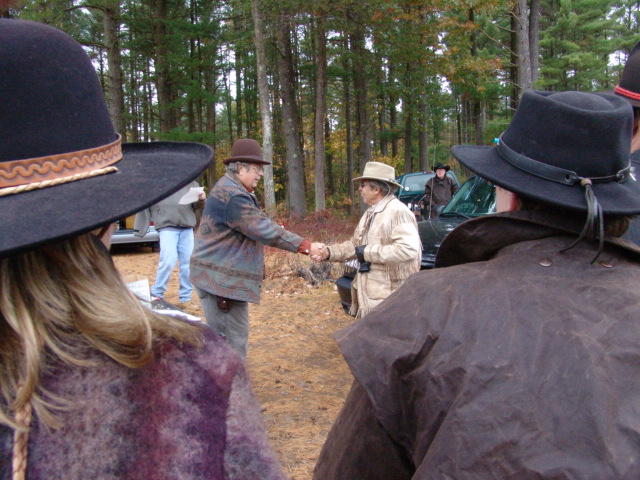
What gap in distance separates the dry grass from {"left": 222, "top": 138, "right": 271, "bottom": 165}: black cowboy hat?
5.82ft

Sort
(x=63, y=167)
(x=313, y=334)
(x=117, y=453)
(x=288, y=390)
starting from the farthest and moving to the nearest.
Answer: (x=313, y=334), (x=288, y=390), (x=63, y=167), (x=117, y=453)

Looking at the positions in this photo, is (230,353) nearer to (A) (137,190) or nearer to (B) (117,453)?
(B) (117,453)

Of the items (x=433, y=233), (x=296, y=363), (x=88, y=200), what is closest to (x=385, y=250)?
(x=433, y=233)

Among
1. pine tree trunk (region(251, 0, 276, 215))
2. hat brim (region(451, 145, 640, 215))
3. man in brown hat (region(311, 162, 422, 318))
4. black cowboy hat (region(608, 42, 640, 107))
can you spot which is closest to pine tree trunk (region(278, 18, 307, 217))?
pine tree trunk (region(251, 0, 276, 215))

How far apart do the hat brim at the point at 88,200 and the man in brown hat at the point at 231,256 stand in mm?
2752

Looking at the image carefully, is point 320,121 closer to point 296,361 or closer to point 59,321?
point 296,361

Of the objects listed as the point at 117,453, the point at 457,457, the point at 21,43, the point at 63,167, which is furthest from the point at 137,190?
the point at 457,457

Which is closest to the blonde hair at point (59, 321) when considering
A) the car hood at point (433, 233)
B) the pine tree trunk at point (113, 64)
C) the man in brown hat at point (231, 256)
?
the man in brown hat at point (231, 256)

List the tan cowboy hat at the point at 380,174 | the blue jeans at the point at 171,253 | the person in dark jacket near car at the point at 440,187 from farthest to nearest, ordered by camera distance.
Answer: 1. the person in dark jacket near car at the point at 440,187
2. the blue jeans at the point at 171,253
3. the tan cowboy hat at the point at 380,174

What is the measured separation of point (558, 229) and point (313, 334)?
17.5 feet

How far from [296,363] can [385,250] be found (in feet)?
6.52

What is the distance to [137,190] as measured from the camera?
1047 millimetres

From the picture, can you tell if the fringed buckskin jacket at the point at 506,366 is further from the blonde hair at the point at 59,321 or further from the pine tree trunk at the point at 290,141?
the pine tree trunk at the point at 290,141

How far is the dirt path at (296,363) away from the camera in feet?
12.7
